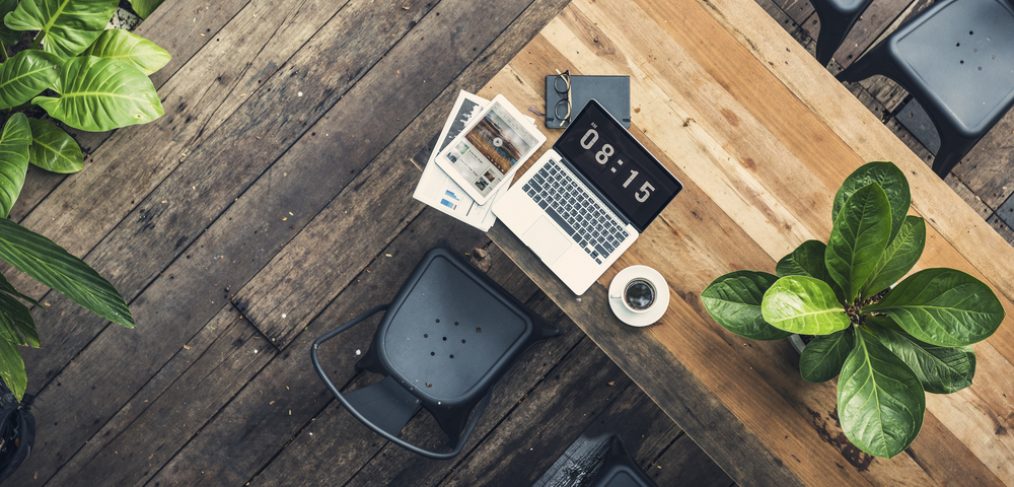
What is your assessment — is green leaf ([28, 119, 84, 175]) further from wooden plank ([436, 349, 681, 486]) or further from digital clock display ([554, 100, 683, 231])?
digital clock display ([554, 100, 683, 231])

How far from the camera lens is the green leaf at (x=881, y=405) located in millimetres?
1315

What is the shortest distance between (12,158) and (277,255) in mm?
875

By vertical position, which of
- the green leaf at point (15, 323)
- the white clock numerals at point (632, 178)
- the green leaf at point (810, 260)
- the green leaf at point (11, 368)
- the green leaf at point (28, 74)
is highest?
the green leaf at point (28, 74)

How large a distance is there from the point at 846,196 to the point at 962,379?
0.45 meters

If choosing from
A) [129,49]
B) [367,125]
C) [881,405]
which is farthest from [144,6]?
[881,405]

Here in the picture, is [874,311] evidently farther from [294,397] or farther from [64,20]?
[64,20]

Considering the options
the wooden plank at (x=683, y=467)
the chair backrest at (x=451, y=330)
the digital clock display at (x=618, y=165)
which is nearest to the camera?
the digital clock display at (x=618, y=165)

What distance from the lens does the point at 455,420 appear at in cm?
208

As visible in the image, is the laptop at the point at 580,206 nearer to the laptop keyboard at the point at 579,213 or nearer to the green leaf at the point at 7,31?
the laptop keyboard at the point at 579,213

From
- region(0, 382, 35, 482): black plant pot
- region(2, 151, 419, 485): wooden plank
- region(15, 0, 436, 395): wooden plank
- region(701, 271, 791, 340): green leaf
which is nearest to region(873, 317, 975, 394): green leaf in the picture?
region(701, 271, 791, 340): green leaf

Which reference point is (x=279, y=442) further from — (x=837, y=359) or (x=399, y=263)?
(x=837, y=359)

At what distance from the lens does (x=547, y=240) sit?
180 cm

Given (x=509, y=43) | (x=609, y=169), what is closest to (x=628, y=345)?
(x=609, y=169)

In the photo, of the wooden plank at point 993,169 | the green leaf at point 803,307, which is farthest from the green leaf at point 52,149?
the wooden plank at point 993,169
